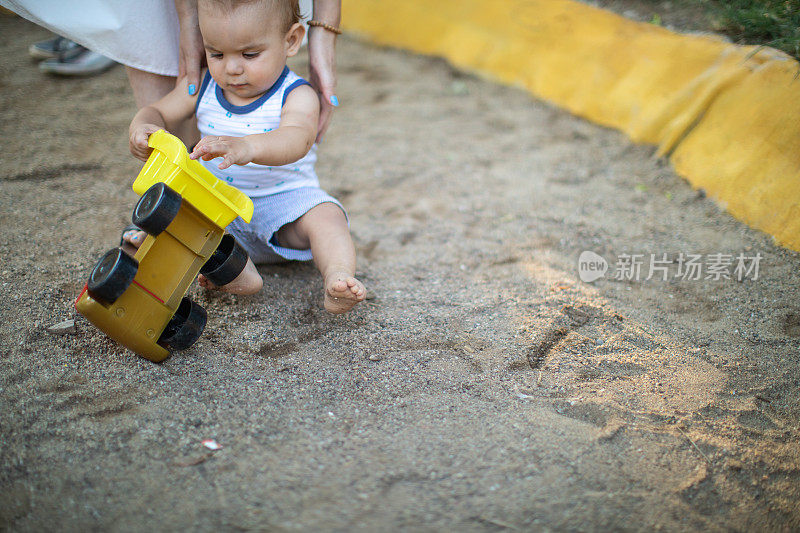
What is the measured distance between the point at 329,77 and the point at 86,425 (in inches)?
49.1

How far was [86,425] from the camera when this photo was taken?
1317mm

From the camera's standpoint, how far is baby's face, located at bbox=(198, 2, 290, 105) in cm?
161

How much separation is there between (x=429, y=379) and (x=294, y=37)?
108cm

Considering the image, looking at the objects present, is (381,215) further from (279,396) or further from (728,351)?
(728,351)

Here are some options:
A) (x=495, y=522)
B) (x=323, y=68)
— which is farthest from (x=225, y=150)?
(x=495, y=522)

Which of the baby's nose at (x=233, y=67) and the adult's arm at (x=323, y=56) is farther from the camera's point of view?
the adult's arm at (x=323, y=56)

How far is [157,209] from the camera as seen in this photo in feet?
4.36

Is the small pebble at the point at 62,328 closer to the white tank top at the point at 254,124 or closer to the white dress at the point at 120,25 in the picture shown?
the white tank top at the point at 254,124

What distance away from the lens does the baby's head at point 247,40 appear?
1611mm

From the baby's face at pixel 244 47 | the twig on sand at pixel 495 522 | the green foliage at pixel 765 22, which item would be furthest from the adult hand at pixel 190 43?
the green foliage at pixel 765 22

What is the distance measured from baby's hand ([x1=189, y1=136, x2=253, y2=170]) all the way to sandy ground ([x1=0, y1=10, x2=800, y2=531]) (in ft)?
1.62

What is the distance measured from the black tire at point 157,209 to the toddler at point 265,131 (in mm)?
154

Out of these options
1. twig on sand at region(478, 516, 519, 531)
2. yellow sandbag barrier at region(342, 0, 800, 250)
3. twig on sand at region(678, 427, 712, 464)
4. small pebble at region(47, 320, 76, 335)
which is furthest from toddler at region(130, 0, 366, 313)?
yellow sandbag barrier at region(342, 0, 800, 250)

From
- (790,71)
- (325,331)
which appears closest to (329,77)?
(325,331)
